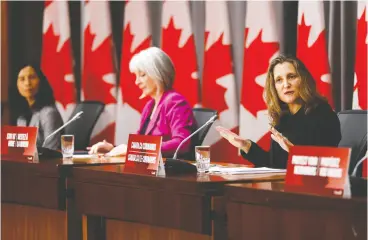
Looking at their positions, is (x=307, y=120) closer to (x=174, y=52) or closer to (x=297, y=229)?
(x=297, y=229)

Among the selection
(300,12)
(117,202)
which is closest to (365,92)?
(300,12)

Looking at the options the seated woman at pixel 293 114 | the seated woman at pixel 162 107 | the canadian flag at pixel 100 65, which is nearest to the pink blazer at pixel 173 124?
the seated woman at pixel 162 107

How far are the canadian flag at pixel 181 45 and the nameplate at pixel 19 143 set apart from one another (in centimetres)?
155

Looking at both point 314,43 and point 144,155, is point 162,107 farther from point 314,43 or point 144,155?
point 144,155

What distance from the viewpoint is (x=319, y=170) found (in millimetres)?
2246

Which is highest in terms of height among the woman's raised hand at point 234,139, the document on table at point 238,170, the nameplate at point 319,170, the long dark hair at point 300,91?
the long dark hair at point 300,91

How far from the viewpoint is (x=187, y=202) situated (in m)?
2.60

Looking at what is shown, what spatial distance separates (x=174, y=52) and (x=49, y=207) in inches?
78.8

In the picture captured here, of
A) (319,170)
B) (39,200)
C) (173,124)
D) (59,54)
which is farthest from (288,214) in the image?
(59,54)

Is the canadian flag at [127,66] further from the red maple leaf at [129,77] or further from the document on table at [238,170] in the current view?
the document on table at [238,170]

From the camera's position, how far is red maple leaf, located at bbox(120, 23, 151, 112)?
5238 millimetres

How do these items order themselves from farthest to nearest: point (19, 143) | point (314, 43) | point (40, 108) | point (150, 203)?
point (40, 108)
point (314, 43)
point (19, 143)
point (150, 203)

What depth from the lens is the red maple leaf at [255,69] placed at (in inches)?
175

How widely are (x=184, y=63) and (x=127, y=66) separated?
0.53 metres
